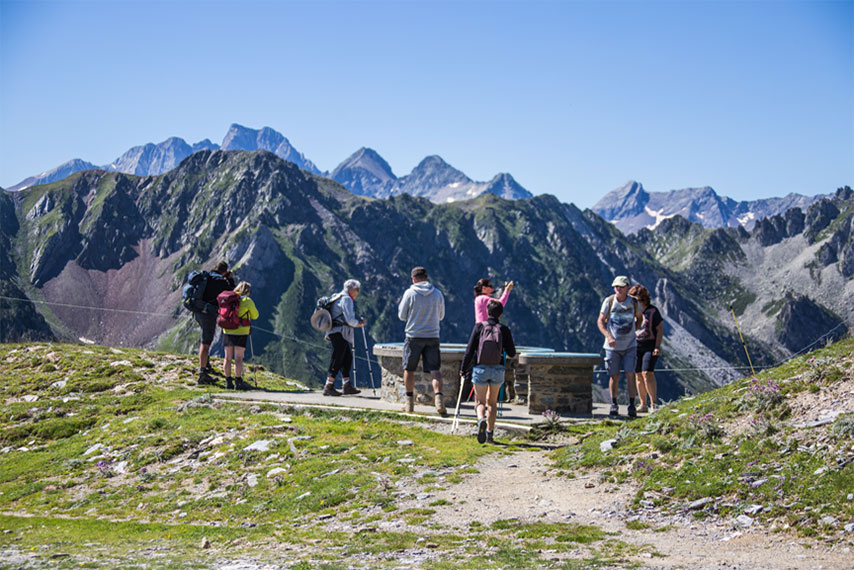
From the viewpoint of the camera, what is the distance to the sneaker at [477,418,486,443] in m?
14.0

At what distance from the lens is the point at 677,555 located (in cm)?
809

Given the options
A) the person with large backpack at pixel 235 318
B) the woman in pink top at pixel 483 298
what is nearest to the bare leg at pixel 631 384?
the woman in pink top at pixel 483 298

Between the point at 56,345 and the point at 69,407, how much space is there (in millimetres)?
8381

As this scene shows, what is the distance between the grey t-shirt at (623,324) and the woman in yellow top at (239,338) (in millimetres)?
9612

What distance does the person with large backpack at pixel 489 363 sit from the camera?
558 inches

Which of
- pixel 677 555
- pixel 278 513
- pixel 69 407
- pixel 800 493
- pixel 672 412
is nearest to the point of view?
pixel 677 555

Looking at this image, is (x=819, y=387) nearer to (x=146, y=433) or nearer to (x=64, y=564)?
(x=64, y=564)

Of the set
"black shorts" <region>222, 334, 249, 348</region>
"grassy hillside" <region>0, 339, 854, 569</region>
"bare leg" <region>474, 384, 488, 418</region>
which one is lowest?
"grassy hillside" <region>0, 339, 854, 569</region>

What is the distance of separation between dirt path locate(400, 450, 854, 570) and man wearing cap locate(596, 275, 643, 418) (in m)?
4.12

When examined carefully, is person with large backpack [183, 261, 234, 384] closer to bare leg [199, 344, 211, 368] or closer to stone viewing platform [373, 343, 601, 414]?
bare leg [199, 344, 211, 368]

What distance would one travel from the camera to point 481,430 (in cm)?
1405

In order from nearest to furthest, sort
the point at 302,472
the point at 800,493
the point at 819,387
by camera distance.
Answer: the point at 800,493, the point at 819,387, the point at 302,472

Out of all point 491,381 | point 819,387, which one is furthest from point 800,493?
point 491,381

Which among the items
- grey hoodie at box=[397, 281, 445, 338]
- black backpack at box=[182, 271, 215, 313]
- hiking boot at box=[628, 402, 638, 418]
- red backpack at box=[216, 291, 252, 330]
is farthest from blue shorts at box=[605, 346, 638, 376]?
black backpack at box=[182, 271, 215, 313]
